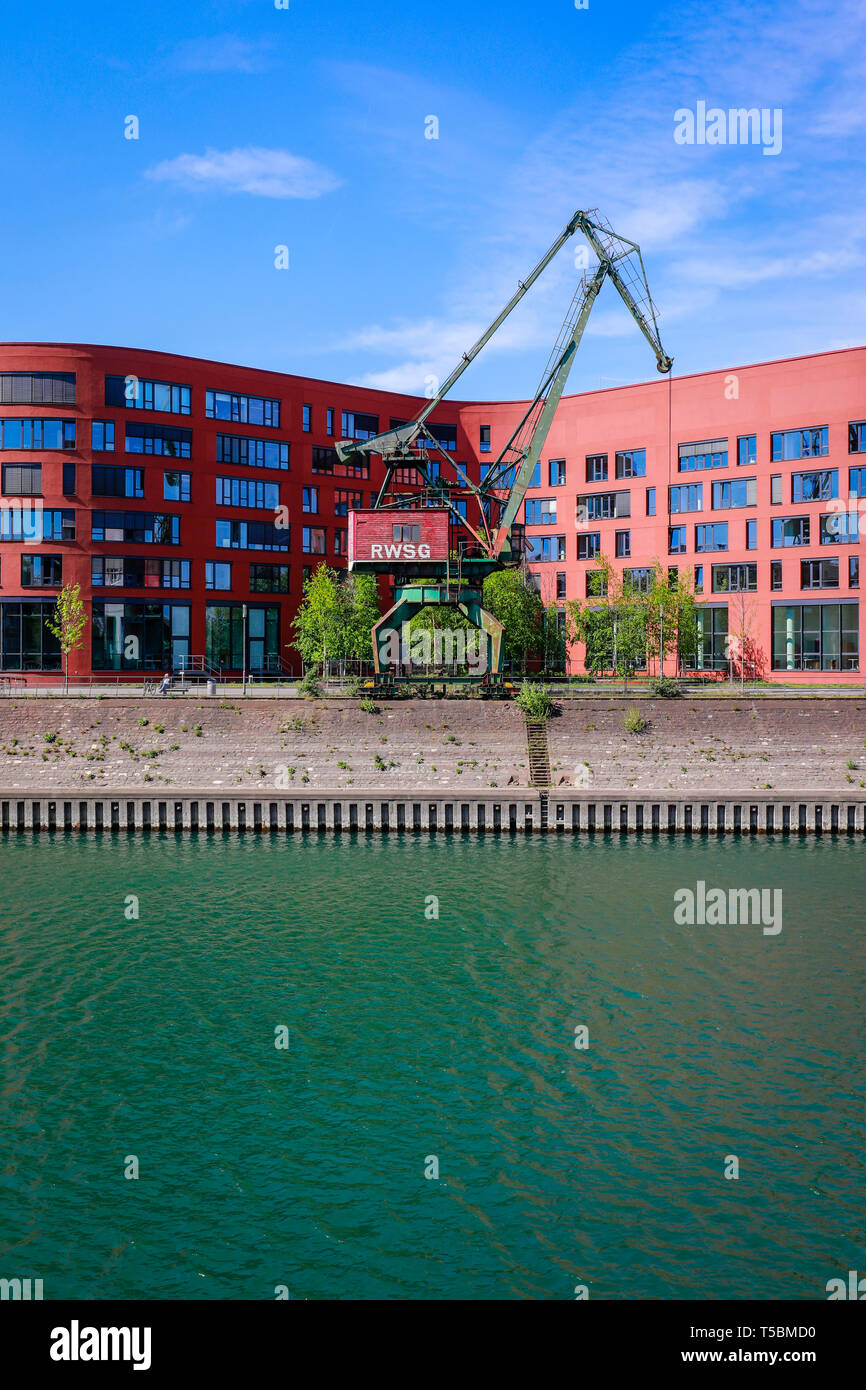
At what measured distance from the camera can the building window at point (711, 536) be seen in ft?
248

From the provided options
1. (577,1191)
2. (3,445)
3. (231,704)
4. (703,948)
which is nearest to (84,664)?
(3,445)

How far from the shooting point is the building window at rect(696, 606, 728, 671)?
74875mm

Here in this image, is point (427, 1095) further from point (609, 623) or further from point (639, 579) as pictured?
point (639, 579)

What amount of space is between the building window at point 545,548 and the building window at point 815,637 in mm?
18762

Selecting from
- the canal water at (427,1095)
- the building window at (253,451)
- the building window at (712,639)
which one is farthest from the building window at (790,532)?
the canal water at (427,1095)

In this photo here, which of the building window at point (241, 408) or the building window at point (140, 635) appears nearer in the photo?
the building window at point (140, 635)

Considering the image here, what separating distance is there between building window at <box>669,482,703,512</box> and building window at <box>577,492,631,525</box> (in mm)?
3624

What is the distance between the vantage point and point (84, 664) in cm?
6806

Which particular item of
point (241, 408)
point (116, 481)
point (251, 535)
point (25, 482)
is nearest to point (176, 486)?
point (116, 481)

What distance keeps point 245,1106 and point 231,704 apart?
3287 cm

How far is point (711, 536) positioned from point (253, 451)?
34.1 m

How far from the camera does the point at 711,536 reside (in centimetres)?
7619

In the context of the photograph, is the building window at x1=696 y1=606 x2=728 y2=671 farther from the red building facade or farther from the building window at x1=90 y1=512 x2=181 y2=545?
the building window at x1=90 y1=512 x2=181 y2=545

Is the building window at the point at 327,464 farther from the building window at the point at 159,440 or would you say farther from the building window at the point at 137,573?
the building window at the point at 137,573
